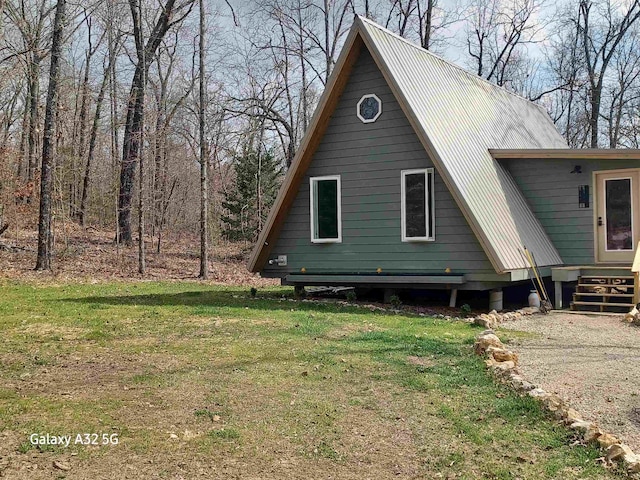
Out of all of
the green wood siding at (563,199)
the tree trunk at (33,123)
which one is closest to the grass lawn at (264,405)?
the green wood siding at (563,199)

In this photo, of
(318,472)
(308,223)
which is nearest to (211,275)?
(308,223)

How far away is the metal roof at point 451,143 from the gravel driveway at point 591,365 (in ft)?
5.29

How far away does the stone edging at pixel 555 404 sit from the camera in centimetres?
342

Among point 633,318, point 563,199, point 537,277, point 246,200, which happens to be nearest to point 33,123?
Answer: point 246,200

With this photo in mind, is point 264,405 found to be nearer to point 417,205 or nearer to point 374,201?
point 417,205

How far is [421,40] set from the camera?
82.9ft

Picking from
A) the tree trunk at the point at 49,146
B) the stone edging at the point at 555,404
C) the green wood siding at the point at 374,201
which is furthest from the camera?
the tree trunk at the point at 49,146

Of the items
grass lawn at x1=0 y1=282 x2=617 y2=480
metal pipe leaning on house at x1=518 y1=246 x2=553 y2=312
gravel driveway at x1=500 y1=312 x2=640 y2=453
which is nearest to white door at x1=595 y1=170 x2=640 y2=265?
metal pipe leaning on house at x1=518 y1=246 x2=553 y2=312

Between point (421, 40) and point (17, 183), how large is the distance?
1711 cm

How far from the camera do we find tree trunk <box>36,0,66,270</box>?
1359 centimetres

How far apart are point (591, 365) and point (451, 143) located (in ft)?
18.0

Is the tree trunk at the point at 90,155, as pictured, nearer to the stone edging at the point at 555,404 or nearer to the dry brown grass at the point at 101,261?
the dry brown grass at the point at 101,261

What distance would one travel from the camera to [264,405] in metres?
4.49

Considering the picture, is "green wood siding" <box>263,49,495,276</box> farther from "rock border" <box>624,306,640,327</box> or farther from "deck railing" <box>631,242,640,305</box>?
"deck railing" <box>631,242,640,305</box>
